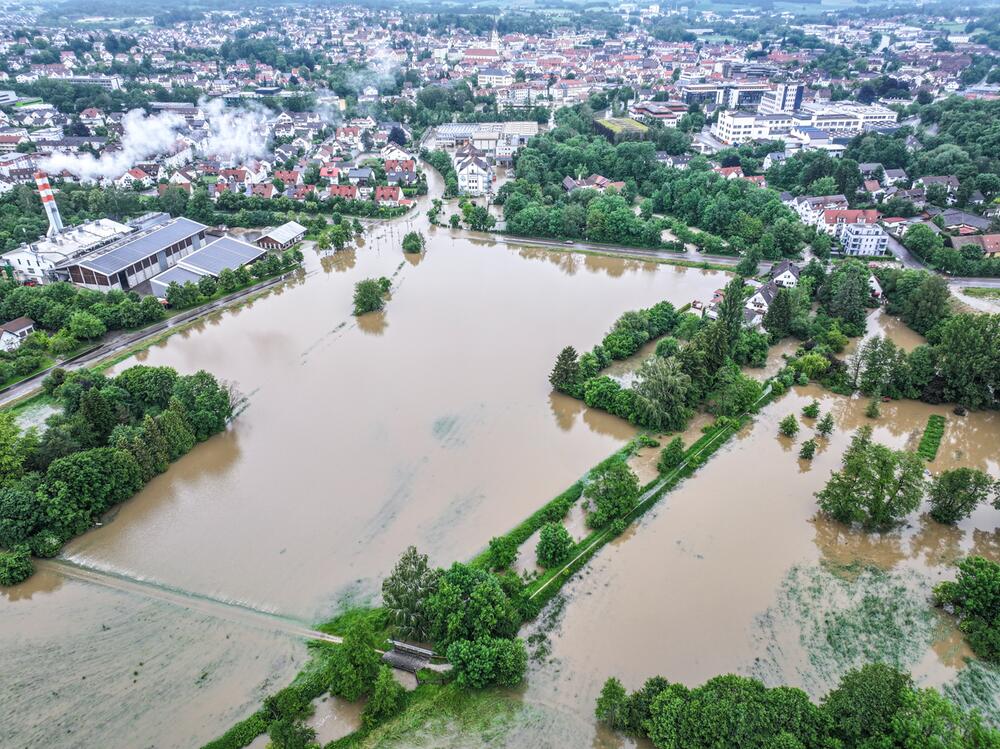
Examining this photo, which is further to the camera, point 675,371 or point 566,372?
point 566,372

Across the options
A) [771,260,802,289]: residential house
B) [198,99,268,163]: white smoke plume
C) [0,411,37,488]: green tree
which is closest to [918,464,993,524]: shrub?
[771,260,802,289]: residential house

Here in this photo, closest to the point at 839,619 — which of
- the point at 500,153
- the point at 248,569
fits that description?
the point at 248,569

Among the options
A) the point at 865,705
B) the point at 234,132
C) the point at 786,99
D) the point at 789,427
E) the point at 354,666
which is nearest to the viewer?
the point at 865,705

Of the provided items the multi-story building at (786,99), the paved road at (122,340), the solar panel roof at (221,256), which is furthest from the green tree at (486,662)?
the multi-story building at (786,99)

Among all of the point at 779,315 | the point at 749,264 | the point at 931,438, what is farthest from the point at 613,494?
the point at 749,264

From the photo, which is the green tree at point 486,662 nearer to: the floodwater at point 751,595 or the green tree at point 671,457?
the floodwater at point 751,595

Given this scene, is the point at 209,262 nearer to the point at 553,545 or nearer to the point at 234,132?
the point at 553,545
